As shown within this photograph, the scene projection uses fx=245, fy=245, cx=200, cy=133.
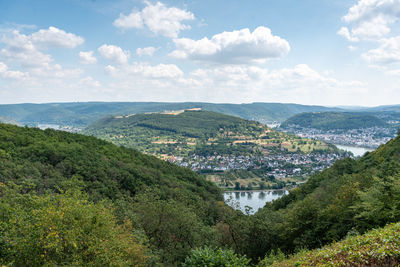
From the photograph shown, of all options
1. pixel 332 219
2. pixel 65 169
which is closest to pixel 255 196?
pixel 65 169

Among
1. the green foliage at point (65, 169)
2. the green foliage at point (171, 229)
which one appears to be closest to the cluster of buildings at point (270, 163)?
the green foliage at point (65, 169)

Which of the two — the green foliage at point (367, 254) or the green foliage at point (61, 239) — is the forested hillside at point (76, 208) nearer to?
the green foliage at point (61, 239)

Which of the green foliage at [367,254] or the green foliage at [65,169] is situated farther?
the green foliage at [65,169]

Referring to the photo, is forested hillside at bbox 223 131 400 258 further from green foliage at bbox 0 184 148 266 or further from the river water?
the river water

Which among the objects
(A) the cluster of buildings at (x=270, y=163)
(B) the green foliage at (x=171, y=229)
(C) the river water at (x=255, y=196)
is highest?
(B) the green foliage at (x=171, y=229)

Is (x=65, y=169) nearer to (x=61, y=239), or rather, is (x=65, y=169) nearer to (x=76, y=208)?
(x=76, y=208)

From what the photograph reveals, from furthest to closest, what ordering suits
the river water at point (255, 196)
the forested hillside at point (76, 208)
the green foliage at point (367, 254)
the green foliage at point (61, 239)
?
the river water at point (255, 196) → the forested hillside at point (76, 208) → the green foliage at point (61, 239) → the green foliage at point (367, 254)

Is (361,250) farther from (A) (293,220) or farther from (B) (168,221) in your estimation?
(B) (168,221)

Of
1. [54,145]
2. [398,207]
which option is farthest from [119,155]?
[398,207]
